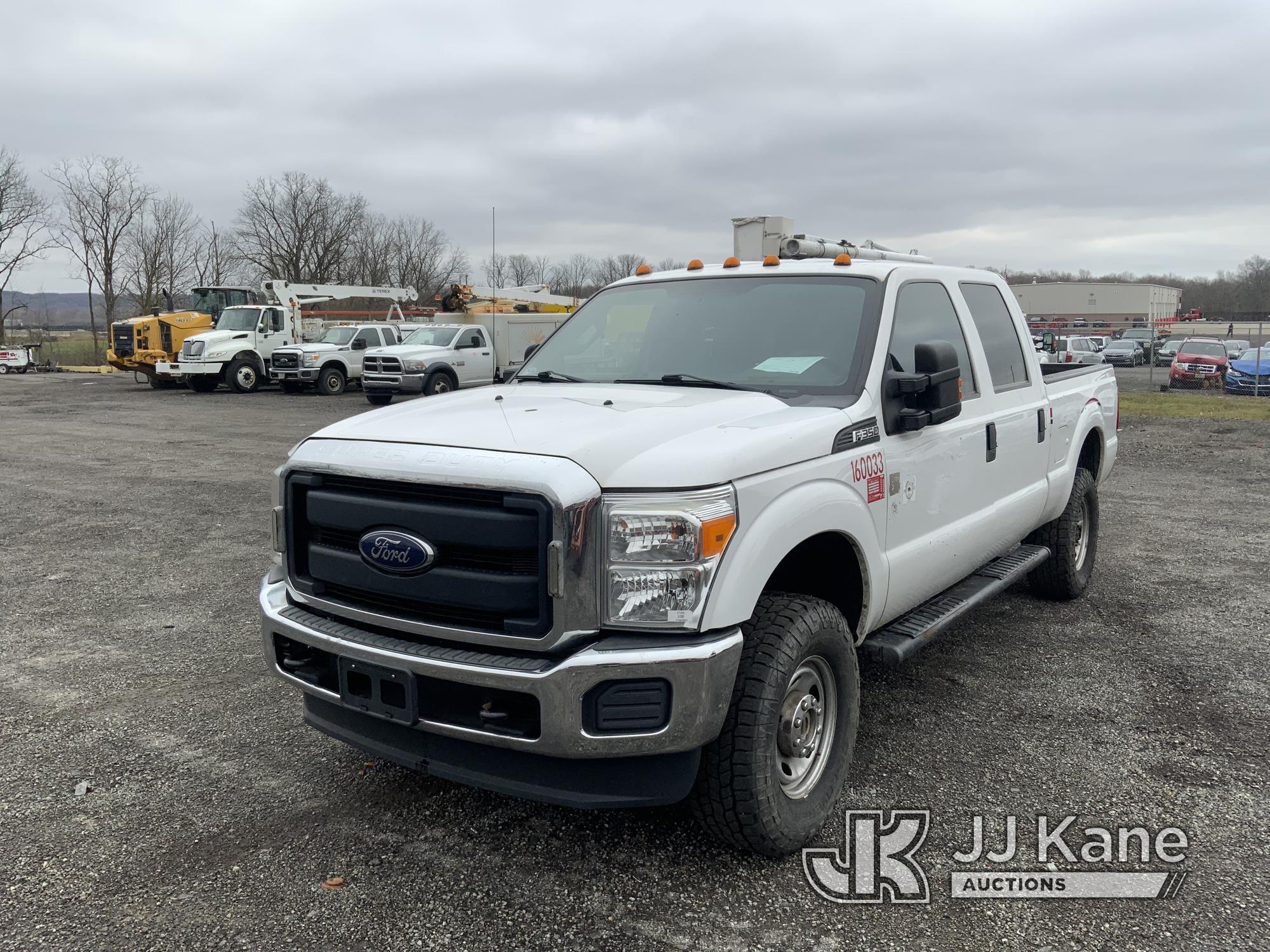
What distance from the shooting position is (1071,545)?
5773mm

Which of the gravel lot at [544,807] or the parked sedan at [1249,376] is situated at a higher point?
the parked sedan at [1249,376]

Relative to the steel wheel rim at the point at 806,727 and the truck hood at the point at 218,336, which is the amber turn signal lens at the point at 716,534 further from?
the truck hood at the point at 218,336

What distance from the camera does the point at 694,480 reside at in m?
2.70

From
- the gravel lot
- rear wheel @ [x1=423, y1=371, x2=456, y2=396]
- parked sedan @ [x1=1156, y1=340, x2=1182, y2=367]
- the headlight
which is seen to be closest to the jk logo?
the gravel lot

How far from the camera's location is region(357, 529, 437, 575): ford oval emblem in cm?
284

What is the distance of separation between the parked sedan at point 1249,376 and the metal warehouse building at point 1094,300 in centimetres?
4935

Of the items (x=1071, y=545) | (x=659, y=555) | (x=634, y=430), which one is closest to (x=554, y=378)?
(x=634, y=430)

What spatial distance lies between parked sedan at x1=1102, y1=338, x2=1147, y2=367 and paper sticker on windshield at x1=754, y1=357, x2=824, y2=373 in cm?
4091

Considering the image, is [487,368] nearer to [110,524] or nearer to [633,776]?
[110,524]

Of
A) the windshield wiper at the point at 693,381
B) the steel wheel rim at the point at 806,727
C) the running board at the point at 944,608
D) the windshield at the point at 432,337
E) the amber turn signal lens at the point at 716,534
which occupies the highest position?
the windshield at the point at 432,337

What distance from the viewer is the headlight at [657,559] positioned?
267 cm

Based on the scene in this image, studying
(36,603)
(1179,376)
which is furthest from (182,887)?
(1179,376)

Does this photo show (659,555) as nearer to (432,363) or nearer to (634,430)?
(634,430)

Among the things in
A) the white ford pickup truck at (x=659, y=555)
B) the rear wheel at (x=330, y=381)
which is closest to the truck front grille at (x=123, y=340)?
the rear wheel at (x=330, y=381)
